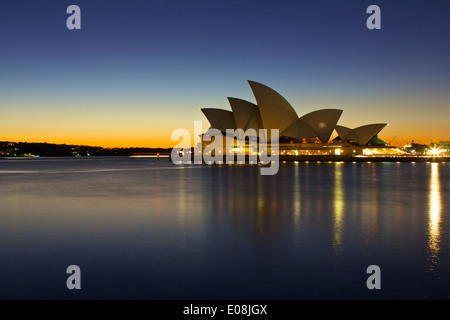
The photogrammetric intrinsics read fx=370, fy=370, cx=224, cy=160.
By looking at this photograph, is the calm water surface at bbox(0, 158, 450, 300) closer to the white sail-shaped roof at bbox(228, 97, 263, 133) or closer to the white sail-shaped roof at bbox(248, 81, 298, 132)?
the white sail-shaped roof at bbox(248, 81, 298, 132)

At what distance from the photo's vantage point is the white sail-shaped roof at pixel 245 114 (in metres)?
70.0

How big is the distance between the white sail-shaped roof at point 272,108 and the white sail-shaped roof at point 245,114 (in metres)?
2.69

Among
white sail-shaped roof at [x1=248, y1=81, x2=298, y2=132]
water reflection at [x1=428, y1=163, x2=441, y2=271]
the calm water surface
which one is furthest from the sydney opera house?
the calm water surface

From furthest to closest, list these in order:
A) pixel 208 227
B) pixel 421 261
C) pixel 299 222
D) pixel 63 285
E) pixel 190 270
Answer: pixel 299 222 → pixel 208 227 → pixel 421 261 → pixel 190 270 → pixel 63 285

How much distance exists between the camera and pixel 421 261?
21.3ft

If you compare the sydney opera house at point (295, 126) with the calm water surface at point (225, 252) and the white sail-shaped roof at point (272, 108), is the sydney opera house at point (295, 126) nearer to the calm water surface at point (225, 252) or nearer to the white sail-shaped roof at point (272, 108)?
the white sail-shaped roof at point (272, 108)

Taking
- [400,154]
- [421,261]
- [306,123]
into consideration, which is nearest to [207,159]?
[306,123]

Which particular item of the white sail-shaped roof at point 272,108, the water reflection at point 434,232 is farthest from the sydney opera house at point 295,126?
the water reflection at point 434,232

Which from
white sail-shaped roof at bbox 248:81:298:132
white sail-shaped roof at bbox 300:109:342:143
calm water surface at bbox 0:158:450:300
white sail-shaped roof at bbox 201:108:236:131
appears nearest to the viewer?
calm water surface at bbox 0:158:450:300

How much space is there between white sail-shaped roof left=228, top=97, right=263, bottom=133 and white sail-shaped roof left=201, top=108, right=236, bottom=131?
3809 millimetres

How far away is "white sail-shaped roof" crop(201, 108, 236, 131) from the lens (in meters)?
75.9
